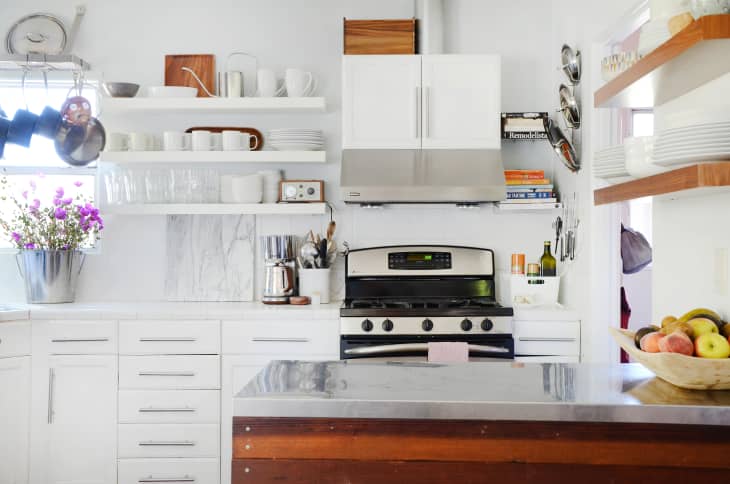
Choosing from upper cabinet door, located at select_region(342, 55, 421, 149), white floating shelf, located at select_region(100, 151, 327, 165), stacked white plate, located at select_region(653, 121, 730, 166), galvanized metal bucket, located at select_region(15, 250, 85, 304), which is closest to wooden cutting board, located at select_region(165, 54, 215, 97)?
white floating shelf, located at select_region(100, 151, 327, 165)

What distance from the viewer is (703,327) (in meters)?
1.91

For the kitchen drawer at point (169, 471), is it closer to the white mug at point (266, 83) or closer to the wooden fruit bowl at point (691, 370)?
the white mug at point (266, 83)

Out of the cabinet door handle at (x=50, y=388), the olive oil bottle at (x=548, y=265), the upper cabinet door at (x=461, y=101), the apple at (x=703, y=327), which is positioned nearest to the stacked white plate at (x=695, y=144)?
the apple at (x=703, y=327)

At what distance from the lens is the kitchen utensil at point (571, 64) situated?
3.81 metres

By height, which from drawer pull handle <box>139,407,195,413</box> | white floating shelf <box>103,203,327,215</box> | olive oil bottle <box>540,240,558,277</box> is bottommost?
drawer pull handle <box>139,407,195,413</box>

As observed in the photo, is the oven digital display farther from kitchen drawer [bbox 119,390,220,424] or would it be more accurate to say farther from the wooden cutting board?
the wooden cutting board

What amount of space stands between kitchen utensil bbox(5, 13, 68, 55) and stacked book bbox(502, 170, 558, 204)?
2768 millimetres

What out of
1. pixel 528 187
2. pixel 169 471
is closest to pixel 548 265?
pixel 528 187

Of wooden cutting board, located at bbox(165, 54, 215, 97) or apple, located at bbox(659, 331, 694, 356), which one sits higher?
wooden cutting board, located at bbox(165, 54, 215, 97)

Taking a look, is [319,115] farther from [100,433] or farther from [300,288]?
[100,433]

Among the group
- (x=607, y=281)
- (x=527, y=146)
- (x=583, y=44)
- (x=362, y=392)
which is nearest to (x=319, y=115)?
(x=527, y=146)

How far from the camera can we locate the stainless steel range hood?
3.90 m

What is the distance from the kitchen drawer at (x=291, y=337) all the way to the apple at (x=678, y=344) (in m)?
2.14

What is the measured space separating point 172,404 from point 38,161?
1833 mm
